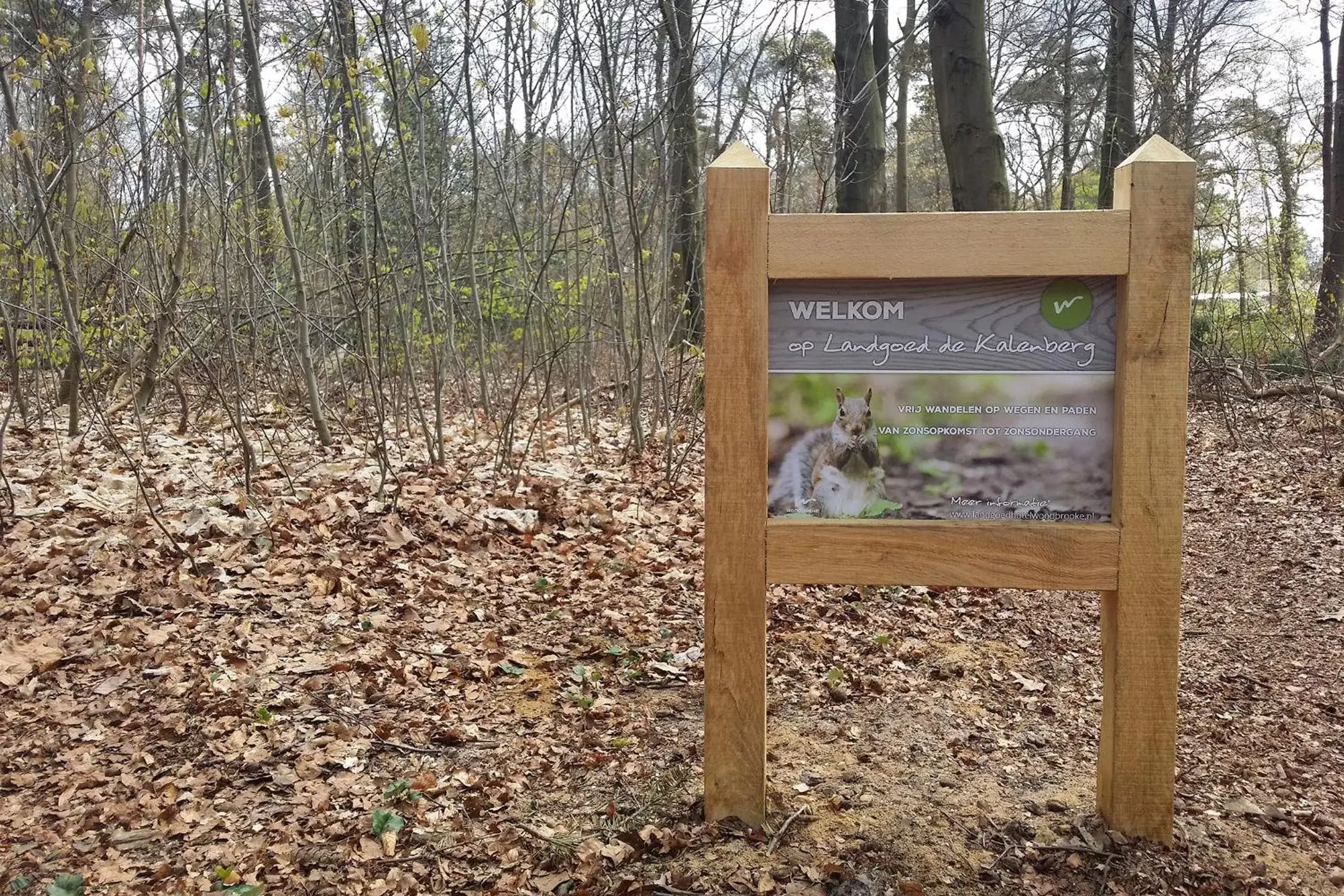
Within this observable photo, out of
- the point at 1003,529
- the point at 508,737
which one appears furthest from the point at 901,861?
the point at 508,737

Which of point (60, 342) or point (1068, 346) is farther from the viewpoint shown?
point (60, 342)

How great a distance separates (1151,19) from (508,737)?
61.6 ft

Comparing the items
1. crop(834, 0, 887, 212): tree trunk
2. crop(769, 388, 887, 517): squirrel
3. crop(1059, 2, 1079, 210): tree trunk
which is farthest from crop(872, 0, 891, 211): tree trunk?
crop(769, 388, 887, 517): squirrel

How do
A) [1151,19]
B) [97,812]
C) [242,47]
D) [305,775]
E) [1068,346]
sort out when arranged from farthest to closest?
[1151,19], [242,47], [305,775], [97,812], [1068,346]

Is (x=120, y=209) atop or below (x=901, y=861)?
atop

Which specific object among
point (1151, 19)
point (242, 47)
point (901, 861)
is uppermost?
point (1151, 19)

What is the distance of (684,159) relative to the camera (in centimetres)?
976

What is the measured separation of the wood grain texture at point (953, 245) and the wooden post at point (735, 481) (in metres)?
0.13

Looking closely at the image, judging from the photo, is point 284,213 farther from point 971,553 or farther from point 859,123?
point 859,123

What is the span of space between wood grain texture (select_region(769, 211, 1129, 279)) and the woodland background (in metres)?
1.76

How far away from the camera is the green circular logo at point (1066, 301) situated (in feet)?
9.14

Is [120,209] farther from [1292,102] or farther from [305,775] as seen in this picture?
[1292,102]

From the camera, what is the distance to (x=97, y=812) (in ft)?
10.3

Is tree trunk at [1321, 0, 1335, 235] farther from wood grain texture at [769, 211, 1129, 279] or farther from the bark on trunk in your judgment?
wood grain texture at [769, 211, 1129, 279]
